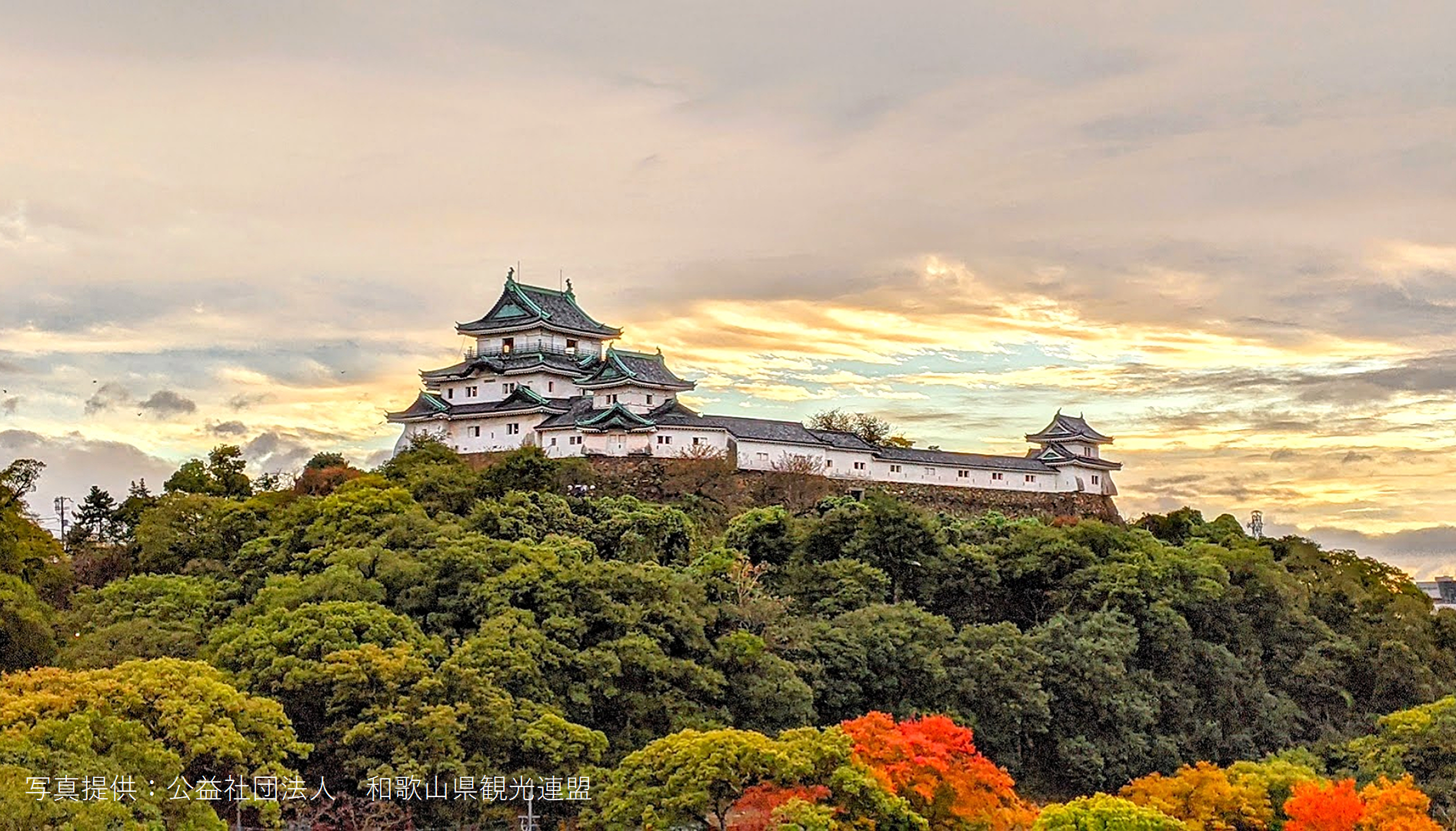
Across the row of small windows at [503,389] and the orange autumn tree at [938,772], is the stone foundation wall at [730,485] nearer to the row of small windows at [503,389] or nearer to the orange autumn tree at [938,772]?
the row of small windows at [503,389]

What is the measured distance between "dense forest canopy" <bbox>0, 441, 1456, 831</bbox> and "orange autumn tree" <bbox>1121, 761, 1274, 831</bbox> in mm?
66

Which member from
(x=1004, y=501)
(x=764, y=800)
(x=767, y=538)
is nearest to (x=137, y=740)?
(x=764, y=800)

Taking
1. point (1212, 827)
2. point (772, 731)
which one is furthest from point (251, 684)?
point (1212, 827)

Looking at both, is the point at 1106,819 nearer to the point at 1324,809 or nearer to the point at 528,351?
the point at 1324,809

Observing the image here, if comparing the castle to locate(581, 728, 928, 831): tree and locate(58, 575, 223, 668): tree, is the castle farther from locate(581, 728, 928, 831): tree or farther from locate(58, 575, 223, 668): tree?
locate(581, 728, 928, 831): tree

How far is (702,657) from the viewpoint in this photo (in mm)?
34469

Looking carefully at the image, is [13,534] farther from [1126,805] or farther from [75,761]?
[1126,805]

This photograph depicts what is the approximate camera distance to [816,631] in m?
37.1

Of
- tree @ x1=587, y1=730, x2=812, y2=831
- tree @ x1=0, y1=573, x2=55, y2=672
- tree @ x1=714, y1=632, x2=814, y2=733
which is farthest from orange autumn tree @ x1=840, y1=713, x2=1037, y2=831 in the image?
tree @ x1=0, y1=573, x2=55, y2=672

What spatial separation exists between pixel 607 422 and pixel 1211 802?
816 inches

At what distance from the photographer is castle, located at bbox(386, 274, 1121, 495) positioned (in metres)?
46.8

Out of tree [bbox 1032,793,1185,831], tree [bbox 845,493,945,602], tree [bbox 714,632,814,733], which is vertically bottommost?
tree [bbox 1032,793,1185,831]

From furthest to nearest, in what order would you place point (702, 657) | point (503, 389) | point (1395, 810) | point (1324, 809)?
point (503, 389)
point (702, 657)
point (1395, 810)
point (1324, 809)

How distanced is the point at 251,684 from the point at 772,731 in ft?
33.5
